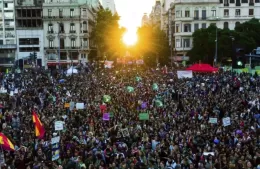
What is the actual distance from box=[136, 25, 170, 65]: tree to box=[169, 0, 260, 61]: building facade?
568 centimetres

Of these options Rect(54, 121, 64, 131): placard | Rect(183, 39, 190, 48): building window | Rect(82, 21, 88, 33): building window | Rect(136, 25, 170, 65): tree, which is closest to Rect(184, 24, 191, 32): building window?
Rect(183, 39, 190, 48): building window

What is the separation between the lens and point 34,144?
1656cm

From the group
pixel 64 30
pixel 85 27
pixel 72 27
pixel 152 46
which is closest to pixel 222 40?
pixel 152 46

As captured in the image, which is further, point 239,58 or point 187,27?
point 187,27

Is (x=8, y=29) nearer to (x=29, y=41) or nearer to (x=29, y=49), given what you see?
(x=29, y=41)

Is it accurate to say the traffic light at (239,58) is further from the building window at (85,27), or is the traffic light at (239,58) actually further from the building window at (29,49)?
the building window at (29,49)

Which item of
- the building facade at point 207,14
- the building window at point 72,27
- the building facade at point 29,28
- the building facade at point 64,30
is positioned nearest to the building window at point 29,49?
the building facade at point 29,28

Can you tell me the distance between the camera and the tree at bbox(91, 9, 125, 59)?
246ft

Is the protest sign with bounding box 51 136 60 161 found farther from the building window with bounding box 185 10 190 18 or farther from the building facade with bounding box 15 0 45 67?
the building window with bounding box 185 10 190 18

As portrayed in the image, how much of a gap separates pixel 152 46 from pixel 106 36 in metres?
13.0

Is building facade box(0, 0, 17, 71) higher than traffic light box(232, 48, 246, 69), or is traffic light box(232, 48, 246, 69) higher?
building facade box(0, 0, 17, 71)

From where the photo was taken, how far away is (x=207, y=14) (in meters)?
70.2

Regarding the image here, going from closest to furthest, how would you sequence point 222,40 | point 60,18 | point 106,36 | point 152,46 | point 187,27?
point 222,40
point 152,46
point 187,27
point 60,18
point 106,36

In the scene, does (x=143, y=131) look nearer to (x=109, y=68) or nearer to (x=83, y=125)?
(x=83, y=125)
